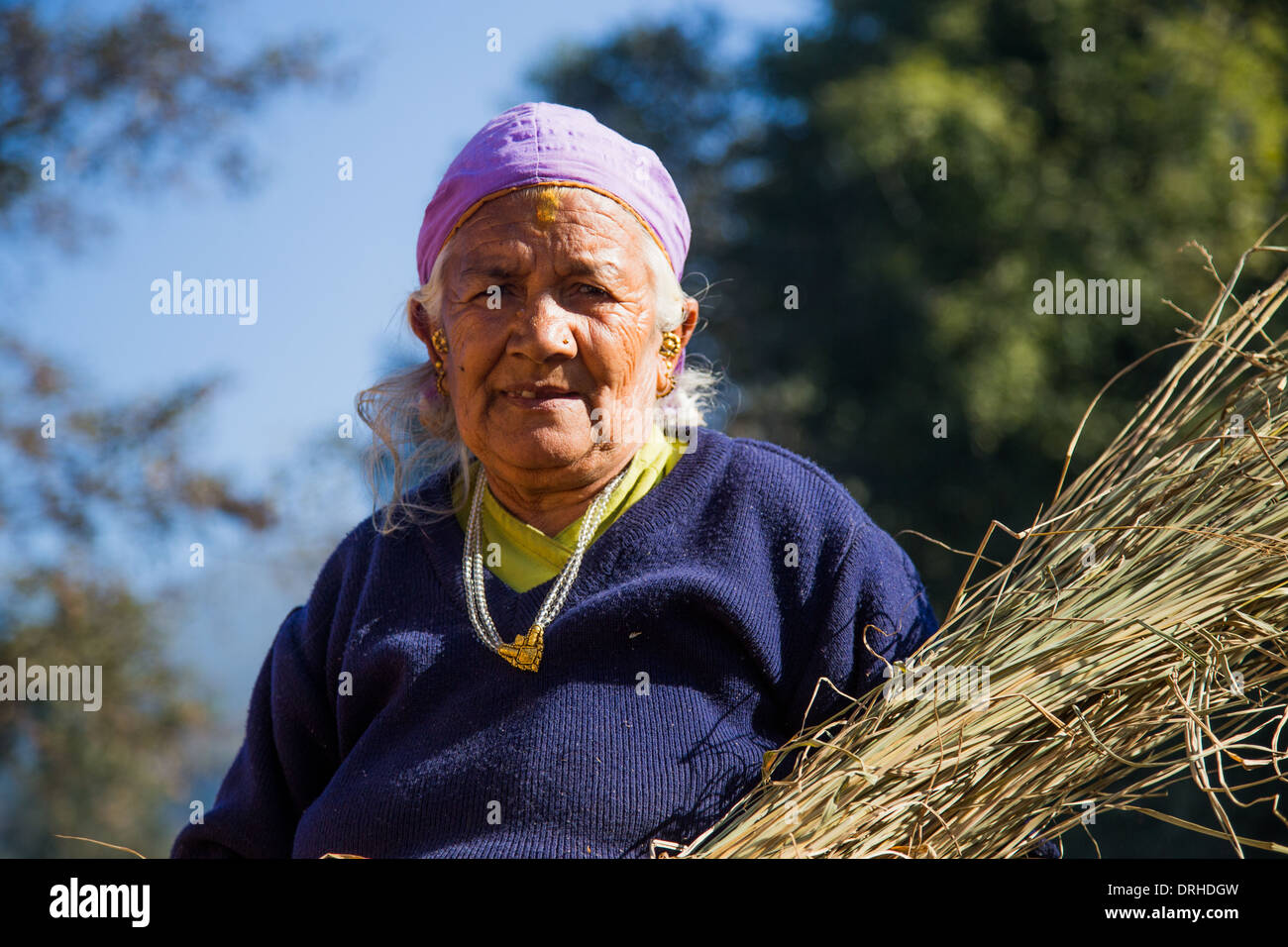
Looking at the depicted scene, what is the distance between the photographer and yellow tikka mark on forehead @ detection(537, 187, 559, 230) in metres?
1.69

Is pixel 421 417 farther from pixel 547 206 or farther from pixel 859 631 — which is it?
pixel 859 631

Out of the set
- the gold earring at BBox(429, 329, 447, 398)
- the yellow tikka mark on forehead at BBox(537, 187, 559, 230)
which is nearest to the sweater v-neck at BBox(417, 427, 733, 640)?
the gold earring at BBox(429, 329, 447, 398)

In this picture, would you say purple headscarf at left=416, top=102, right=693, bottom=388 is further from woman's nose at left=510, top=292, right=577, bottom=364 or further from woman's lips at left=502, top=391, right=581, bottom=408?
woman's lips at left=502, top=391, right=581, bottom=408

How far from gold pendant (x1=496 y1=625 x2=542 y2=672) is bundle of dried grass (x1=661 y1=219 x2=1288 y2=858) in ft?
1.13

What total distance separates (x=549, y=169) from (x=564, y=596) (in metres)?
0.61

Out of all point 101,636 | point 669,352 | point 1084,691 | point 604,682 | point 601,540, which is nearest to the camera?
point 1084,691

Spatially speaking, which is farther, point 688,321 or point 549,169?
point 688,321

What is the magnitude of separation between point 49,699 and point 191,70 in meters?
4.96

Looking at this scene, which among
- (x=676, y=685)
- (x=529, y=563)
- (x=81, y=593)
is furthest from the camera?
(x=81, y=593)

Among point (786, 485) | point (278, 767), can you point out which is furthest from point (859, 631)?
point (278, 767)

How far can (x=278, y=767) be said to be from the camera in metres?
1.89

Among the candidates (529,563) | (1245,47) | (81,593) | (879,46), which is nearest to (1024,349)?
(1245,47)
